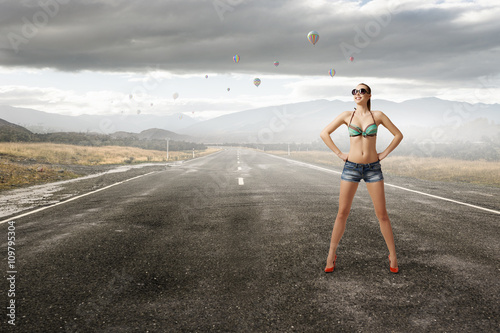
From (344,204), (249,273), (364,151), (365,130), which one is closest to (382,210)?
(344,204)

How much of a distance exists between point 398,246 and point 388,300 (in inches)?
70.1

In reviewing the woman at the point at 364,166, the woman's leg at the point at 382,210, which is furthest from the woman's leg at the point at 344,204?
the woman's leg at the point at 382,210

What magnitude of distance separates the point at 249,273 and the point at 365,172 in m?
1.69

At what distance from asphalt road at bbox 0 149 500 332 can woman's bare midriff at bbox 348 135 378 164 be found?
47.7 inches

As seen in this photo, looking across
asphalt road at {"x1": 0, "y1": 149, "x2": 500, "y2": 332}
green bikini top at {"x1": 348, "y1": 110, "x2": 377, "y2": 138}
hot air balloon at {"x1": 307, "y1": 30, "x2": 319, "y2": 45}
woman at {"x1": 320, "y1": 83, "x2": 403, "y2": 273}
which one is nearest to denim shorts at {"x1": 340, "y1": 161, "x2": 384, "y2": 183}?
woman at {"x1": 320, "y1": 83, "x2": 403, "y2": 273}

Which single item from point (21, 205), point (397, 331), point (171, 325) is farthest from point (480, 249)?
point (21, 205)

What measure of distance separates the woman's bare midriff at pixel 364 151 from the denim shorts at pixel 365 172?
0.05 meters

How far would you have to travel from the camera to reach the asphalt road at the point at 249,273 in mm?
2766

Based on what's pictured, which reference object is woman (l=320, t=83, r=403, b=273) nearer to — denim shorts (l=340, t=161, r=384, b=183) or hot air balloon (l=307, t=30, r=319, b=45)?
denim shorts (l=340, t=161, r=384, b=183)

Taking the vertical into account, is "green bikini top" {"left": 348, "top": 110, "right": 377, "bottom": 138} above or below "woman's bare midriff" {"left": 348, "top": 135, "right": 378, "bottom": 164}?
above

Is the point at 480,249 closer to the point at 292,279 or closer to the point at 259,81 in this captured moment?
the point at 292,279

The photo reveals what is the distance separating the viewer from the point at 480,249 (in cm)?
454

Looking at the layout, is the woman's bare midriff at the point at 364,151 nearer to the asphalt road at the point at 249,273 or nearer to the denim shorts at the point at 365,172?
the denim shorts at the point at 365,172

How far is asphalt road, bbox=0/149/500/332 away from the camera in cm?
277
